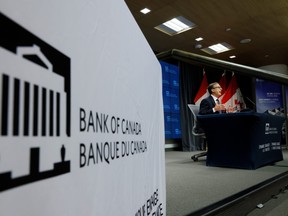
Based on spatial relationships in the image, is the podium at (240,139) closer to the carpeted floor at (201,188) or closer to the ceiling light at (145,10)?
the carpeted floor at (201,188)

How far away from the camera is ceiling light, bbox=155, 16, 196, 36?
4.73 meters

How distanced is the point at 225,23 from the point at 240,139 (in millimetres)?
2921

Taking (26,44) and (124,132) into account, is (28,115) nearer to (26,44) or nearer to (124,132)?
(26,44)

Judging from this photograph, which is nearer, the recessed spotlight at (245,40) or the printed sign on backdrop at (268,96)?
the recessed spotlight at (245,40)

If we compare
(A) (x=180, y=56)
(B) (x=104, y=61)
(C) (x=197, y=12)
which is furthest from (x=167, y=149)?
(B) (x=104, y=61)

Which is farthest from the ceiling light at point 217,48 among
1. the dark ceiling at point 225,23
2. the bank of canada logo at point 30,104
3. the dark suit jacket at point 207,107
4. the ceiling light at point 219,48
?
the bank of canada logo at point 30,104

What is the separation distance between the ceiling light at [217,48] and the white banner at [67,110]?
5594 mm

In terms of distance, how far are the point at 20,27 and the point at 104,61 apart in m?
0.25

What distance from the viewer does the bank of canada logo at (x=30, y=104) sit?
31cm

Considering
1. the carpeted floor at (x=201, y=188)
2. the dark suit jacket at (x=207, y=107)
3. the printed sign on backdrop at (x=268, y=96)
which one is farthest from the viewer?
the printed sign on backdrop at (x=268, y=96)

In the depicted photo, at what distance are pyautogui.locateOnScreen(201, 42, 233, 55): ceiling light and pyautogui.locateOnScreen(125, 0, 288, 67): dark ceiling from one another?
13 cm

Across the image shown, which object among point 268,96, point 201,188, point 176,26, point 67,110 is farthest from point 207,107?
point 268,96

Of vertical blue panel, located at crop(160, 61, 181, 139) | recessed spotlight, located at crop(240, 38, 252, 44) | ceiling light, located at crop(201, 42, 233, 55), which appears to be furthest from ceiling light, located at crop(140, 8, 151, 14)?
recessed spotlight, located at crop(240, 38, 252, 44)

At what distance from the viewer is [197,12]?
4.35 metres
